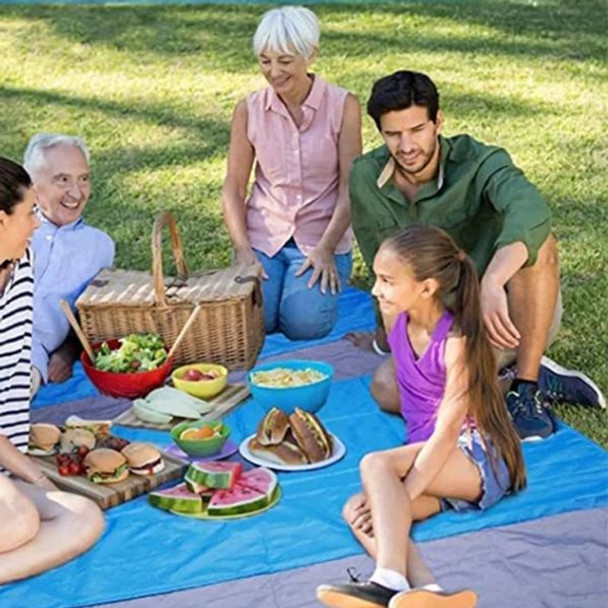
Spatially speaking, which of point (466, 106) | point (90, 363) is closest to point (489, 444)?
point (90, 363)

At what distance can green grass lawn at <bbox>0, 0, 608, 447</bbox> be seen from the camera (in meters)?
6.18

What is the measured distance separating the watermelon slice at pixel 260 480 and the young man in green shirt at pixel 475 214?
22.5 inches

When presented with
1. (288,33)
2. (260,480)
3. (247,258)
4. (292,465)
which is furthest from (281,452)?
(288,33)

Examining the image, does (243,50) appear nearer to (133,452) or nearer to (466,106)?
(466,106)

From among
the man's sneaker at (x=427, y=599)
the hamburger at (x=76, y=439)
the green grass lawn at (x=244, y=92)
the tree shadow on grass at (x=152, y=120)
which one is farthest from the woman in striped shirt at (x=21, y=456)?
the tree shadow on grass at (x=152, y=120)

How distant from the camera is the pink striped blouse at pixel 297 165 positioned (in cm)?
490

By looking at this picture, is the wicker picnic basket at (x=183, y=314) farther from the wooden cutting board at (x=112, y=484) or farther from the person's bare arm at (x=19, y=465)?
the person's bare arm at (x=19, y=465)

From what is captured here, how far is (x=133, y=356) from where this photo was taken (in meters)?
4.36

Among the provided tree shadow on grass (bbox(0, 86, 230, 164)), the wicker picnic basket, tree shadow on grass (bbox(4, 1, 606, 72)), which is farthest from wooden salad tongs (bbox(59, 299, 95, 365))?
tree shadow on grass (bbox(4, 1, 606, 72))

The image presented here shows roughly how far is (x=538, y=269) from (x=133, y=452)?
1.28 m

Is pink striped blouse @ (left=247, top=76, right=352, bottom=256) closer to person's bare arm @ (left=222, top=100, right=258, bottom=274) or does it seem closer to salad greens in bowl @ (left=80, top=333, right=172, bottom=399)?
person's bare arm @ (left=222, top=100, right=258, bottom=274)

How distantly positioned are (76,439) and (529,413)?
4.27 ft

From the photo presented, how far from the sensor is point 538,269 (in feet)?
13.1

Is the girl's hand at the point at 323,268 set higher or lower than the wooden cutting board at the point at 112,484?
higher
